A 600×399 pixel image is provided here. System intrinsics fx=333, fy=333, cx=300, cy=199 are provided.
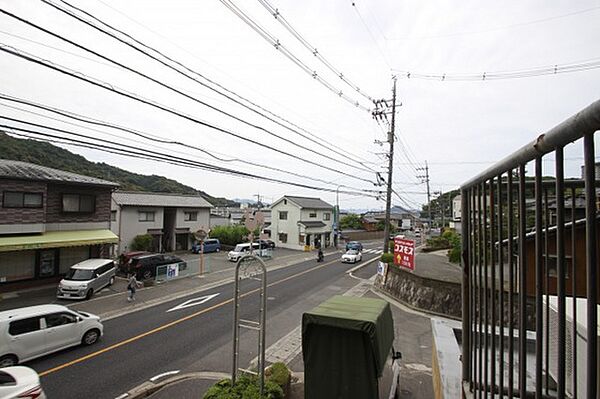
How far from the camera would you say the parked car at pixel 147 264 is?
20562 millimetres

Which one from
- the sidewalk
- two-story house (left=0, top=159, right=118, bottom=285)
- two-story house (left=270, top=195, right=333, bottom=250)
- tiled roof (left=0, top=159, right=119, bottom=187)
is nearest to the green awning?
two-story house (left=0, top=159, right=118, bottom=285)

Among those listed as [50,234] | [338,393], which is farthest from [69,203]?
[338,393]

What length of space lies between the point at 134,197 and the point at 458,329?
31.5 metres

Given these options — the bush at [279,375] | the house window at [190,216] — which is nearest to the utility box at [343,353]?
the bush at [279,375]

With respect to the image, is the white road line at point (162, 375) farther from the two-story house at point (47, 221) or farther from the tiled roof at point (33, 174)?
the tiled roof at point (33, 174)

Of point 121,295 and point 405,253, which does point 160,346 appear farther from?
point 405,253

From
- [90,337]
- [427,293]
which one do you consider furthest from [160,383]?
[427,293]

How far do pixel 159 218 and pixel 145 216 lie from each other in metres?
1.45

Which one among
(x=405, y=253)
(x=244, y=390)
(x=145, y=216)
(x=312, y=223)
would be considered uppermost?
(x=145, y=216)

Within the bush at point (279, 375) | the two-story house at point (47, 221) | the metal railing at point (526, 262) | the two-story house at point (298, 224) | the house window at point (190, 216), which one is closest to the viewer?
the metal railing at point (526, 262)

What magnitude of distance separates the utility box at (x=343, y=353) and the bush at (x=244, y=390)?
734 mm

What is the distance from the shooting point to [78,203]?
19625 mm

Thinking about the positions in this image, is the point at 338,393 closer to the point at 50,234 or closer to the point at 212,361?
the point at 212,361

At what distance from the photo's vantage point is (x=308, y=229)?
41812 millimetres
